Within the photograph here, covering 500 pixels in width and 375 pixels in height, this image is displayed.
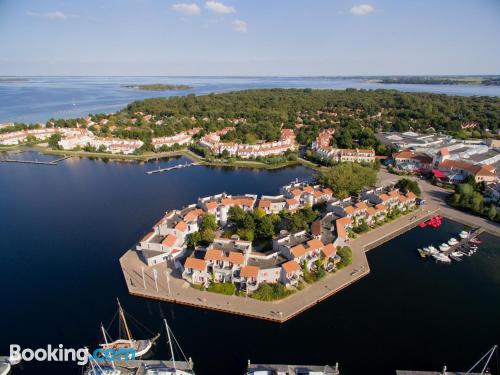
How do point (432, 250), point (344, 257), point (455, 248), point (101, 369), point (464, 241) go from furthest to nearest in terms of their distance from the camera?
point (464, 241) → point (455, 248) → point (432, 250) → point (344, 257) → point (101, 369)

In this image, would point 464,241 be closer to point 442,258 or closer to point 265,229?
point 442,258

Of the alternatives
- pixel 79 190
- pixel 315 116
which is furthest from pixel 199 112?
pixel 79 190

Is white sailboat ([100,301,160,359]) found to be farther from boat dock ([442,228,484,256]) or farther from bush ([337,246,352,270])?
boat dock ([442,228,484,256])

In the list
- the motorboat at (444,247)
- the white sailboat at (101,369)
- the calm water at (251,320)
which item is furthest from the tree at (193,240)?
the motorboat at (444,247)

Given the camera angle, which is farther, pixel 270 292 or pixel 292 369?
pixel 270 292


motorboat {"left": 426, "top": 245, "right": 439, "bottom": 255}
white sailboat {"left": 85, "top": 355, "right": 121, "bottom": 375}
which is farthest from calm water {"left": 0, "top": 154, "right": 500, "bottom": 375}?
white sailboat {"left": 85, "top": 355, "right": 121, "bottom": 375}

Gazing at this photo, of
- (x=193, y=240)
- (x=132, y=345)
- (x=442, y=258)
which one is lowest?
(x=132, y=345)

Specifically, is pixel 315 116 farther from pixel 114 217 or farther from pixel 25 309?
pixel 25 309

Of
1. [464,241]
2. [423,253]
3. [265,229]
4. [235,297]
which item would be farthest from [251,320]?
[464,241]

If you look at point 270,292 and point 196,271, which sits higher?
point 196,271
